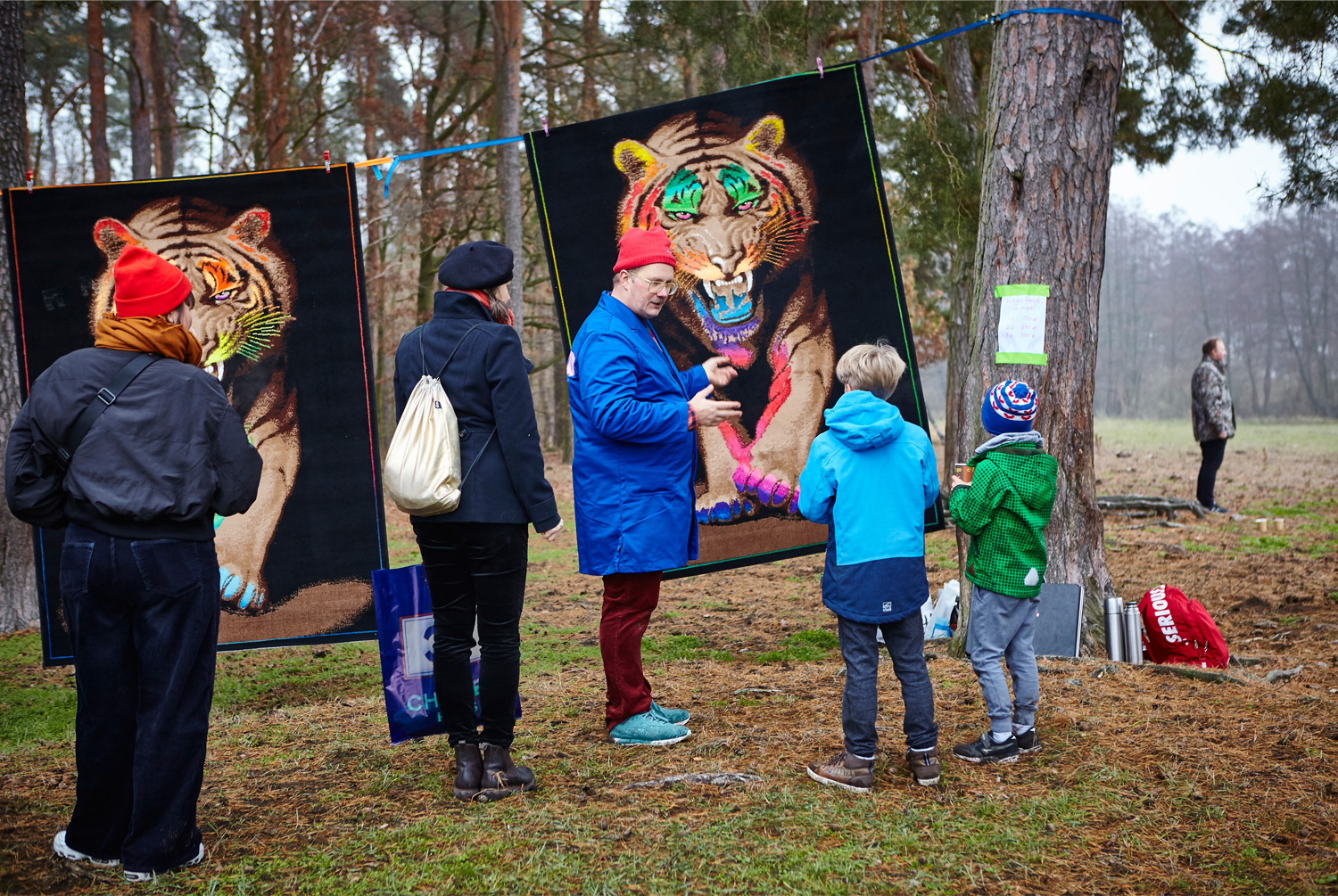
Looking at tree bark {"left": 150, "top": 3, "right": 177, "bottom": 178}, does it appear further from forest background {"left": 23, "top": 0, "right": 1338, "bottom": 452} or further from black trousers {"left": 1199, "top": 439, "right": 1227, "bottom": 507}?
black trousers {"left": 1199, "top": 439, "right": 1227, "bottom": 507}

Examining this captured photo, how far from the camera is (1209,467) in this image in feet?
34.8

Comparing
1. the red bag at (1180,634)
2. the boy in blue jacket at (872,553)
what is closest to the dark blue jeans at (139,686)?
the boy in blue jacket at (872,553)

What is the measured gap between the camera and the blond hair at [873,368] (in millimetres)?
3234

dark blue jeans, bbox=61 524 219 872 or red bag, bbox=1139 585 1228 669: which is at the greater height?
dark blue jeans, bbox=61 524 219 872

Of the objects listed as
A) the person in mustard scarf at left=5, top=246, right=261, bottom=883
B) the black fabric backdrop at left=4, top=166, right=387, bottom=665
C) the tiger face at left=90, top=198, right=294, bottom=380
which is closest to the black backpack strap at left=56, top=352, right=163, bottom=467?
the person in mustard scarf at left=5, top=246, right=261, bottom=883

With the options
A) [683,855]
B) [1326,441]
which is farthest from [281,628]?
[1326,441]

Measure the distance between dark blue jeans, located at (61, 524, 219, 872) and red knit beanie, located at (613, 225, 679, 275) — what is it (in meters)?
1.77

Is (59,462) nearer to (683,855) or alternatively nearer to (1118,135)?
(683,855)

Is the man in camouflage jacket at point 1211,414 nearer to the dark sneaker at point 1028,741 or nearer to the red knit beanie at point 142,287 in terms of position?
→ the dark sneaker at point 1028,741

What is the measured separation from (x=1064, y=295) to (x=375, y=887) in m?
4.08

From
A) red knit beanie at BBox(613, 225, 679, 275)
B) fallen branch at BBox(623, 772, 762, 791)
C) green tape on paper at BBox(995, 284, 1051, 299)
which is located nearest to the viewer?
fallen branch at BBox(623, 772, 762, 791)

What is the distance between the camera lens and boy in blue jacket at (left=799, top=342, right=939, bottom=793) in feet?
10.4

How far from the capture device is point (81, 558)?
8.69ft

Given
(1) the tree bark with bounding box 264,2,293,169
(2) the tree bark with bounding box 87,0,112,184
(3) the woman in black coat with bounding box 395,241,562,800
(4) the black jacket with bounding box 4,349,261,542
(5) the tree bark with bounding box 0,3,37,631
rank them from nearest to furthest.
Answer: (4) the black jacket with bounding box 4,349,261,542
(3) the woman in black coat with bounding box 395,241,562,800
(5) the tree bark with bounding box 0,3,37,631
(1) the tree bark with bounding box 264,2,293,169
(2) the tree bark with bounding box 87,0,112,184
